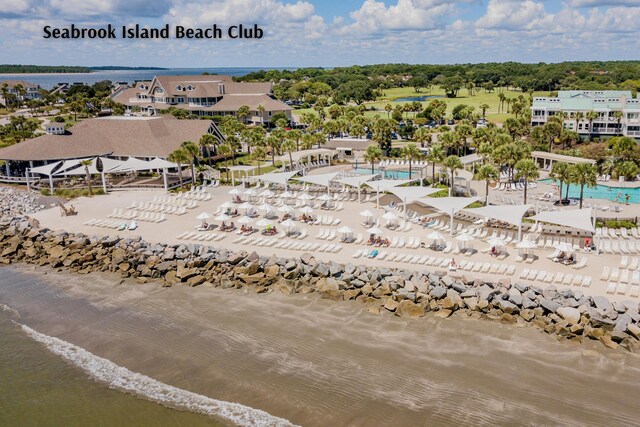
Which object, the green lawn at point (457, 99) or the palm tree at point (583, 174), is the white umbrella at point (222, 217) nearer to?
the palm tree at point (583, 174)

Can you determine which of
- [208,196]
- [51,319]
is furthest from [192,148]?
[51,319]

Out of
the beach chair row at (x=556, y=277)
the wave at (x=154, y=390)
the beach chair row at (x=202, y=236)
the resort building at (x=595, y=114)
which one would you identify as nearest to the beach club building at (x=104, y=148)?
the beach chair row at (x=202, y=236)

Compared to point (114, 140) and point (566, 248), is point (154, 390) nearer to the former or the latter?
point (566, 248)

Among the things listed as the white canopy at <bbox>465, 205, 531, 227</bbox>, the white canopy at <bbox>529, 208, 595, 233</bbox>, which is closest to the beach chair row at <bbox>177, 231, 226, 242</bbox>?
the white canopy at <bbox>465, 205, 531, 227</bbox>

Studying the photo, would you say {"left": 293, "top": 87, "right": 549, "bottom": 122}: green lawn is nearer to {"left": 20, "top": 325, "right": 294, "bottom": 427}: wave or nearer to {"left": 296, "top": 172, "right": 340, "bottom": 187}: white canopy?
{"left": 296, "top": 172, "right": 340, "bottom": 187}: white canopy

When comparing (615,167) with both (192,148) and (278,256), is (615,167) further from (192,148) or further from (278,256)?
(192,148)

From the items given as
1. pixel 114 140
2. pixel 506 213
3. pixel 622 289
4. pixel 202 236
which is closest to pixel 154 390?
pixel 202 236
